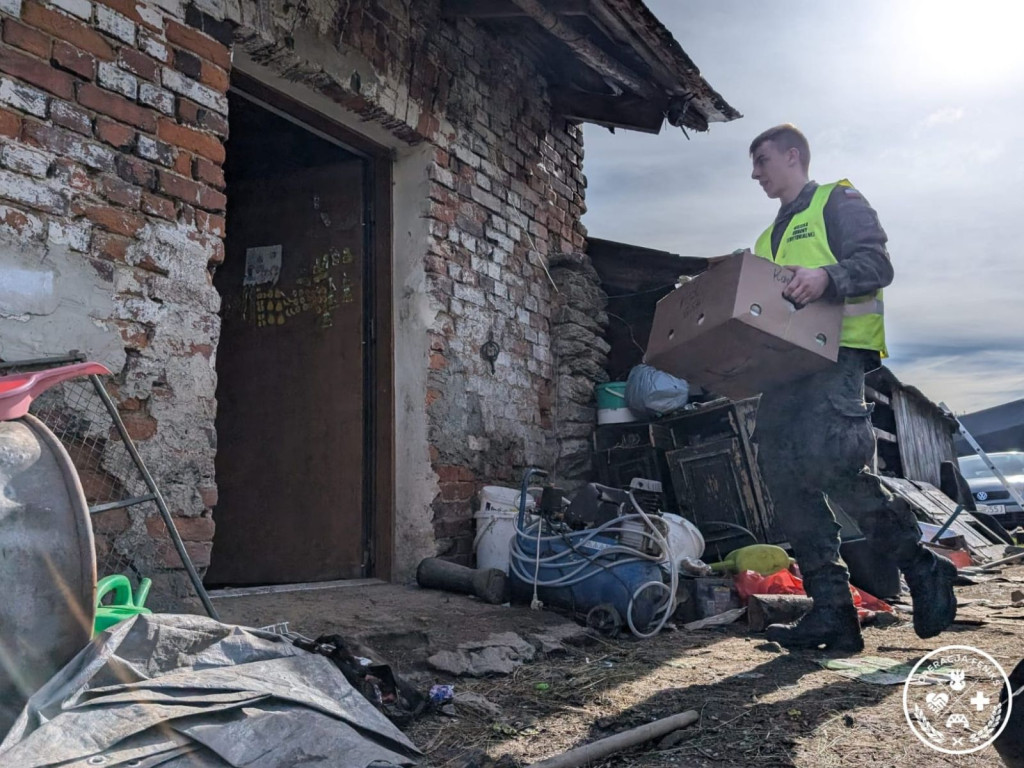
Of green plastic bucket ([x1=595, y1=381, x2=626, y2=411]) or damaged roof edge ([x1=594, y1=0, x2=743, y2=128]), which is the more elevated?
damaged roof edge ([x1=594, y1=0, x2=743, y2=128])

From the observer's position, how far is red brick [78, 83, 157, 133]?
→ 2.97 meters

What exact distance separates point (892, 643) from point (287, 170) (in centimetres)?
420

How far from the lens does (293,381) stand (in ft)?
16.5

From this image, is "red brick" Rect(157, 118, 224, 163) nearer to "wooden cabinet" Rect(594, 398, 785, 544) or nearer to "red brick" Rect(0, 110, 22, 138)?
"red brick" Rect(0, 110, 22, 138)

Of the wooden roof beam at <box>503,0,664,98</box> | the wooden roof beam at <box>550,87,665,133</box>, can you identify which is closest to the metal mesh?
the wooden roof beam at <box>503,0,664,98</box>

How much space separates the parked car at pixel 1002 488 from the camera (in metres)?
12.4

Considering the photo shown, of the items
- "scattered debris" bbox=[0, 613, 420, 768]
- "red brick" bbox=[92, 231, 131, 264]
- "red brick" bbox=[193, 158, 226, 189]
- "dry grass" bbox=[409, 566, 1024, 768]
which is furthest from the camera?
"red brick" bbox=[193, 158, 226, 189]

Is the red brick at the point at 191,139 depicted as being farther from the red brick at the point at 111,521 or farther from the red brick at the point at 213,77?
the red brick at the point at 111,521

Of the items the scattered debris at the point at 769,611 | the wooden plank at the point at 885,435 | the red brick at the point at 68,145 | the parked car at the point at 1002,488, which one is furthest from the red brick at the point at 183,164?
the parked car at the point at 1002,488

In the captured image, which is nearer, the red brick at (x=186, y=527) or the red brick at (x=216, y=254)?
the red brick at (x=186, y=527)

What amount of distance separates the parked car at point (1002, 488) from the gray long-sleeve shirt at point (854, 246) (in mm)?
10423

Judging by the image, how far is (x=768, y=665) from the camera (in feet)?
10.5

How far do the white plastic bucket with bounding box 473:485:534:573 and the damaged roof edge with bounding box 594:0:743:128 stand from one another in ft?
9.20

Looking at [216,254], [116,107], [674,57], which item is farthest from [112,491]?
[674,57]
